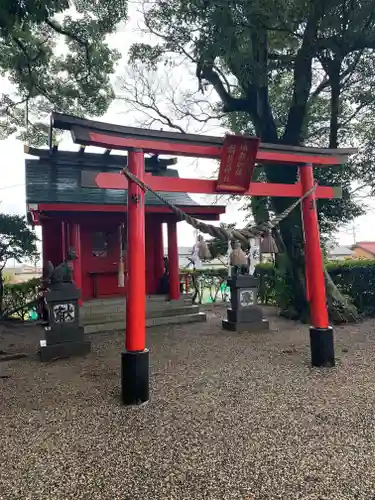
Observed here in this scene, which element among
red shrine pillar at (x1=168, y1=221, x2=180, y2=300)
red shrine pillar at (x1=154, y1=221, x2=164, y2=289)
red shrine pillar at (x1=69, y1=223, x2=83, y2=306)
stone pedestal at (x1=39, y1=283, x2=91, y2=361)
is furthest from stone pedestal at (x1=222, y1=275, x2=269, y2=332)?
red shrine pillar at (x1=69, y1=223, x2=83, y2=306)

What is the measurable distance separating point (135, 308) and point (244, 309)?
14.1 feet

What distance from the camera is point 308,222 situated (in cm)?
531

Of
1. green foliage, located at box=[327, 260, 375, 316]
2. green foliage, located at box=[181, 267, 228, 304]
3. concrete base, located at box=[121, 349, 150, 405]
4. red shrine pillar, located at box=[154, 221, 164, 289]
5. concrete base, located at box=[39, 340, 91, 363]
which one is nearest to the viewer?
concrete base, located at box=[121, 349, 150, 405]

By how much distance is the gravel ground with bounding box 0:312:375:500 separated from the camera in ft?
7.95

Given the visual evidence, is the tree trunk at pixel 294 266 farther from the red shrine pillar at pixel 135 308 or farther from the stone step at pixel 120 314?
the red shrine pillar at pixel 135 308

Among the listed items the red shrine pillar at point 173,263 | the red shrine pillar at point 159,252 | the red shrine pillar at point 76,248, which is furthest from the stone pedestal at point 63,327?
the red shrine pillar at point 159,252

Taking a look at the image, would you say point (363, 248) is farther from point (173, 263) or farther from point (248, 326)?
point (248, 326)

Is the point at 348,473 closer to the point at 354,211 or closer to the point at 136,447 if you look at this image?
the point at 136,447

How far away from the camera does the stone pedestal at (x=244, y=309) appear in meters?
7.85

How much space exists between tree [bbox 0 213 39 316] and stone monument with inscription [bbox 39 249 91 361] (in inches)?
158

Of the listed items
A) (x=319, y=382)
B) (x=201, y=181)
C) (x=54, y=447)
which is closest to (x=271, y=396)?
(x=319, y=382)

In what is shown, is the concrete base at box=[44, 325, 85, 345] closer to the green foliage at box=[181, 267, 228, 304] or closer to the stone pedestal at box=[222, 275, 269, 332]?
the stone pedestal at box=[222, 275, 269, 332]

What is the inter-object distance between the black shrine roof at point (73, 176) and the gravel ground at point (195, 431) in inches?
162

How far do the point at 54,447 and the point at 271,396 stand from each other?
237 centimetres
